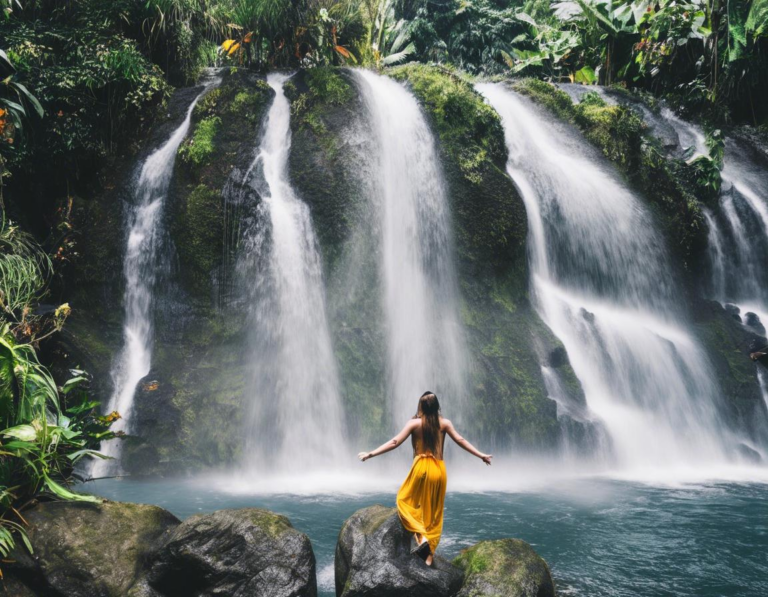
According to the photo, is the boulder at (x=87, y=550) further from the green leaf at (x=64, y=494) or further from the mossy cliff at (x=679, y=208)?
the mossy cliff at (x=679, y=208)

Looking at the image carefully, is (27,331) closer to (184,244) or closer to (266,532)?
(184,244)

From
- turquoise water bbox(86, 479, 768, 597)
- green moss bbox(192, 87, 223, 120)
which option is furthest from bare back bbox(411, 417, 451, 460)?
green moss bbox(192, 87, 223, 120)

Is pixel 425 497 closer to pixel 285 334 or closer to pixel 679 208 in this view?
pixel 285 334

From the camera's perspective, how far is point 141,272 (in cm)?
1102

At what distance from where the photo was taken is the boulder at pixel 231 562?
439 centimetres

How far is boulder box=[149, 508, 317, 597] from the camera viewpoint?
4.39 metres

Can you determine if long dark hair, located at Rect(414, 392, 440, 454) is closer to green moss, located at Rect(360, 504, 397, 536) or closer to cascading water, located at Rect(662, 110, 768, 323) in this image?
green moss, located at Rect(360, 504, 397, 536)

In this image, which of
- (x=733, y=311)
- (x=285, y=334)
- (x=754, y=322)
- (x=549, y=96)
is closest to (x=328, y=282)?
(x=285, y=334)

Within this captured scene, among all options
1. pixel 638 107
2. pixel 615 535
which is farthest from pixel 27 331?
pixel 638 107

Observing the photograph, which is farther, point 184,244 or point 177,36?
point 177,36

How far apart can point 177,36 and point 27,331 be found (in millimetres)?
8685

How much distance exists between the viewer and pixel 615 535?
22.3ft

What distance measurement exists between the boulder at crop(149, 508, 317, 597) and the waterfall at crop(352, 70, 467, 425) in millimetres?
5798

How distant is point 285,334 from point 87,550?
6.32 metres
